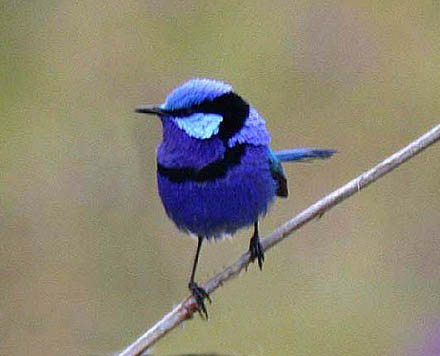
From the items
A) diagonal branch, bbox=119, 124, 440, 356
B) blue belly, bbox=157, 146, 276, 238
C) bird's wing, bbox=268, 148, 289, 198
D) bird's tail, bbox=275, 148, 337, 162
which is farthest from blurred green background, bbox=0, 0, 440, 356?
diagonal branch, bbox=119, 124, 440, 356

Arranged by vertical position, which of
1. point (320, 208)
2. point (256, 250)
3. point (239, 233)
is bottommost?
point (239, 233)

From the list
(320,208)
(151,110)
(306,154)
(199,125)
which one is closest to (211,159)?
(199,125)

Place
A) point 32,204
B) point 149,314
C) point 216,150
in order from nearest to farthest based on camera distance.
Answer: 1. point 216,150
2. point 149,314
3. point 32,204

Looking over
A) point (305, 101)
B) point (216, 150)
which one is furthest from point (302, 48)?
point (216, 150)

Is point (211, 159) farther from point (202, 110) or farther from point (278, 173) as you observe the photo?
point (278, 173)

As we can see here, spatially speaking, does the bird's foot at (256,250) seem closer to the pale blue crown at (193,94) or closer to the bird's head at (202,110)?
the bird's head at (202,110)

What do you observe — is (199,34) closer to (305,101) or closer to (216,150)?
(305,101)
